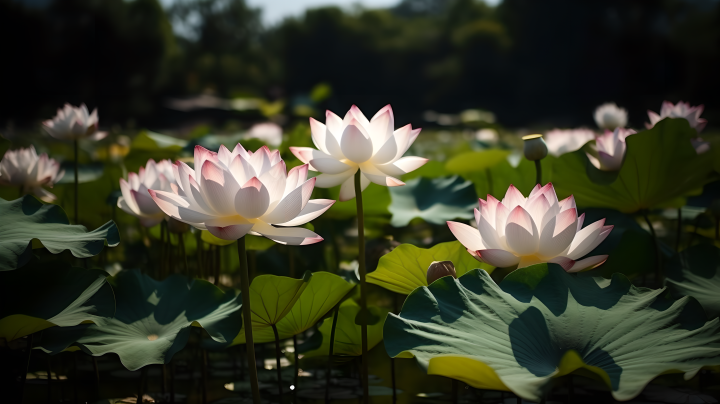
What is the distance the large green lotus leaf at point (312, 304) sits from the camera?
2.96 ft

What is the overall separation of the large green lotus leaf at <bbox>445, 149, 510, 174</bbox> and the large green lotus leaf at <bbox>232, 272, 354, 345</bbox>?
0.84m

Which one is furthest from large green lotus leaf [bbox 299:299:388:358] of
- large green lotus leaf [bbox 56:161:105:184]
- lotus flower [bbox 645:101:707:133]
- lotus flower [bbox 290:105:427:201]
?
large green lotus leaf [bbox 56:161:105:184]

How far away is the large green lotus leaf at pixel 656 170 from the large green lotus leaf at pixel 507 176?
12.5 inches

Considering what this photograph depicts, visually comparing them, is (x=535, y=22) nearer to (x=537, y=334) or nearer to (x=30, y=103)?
(x=30, y=103)

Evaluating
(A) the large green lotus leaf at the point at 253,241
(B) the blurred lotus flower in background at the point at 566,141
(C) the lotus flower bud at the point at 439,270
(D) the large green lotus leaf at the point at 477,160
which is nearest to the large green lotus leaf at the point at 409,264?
(C) the lotus flower bud at the point at 439,270

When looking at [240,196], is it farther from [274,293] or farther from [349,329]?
[349,329]

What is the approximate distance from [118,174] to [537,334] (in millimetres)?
1725

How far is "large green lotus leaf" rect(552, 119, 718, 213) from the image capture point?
3.59ft

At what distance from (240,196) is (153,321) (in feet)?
1.43

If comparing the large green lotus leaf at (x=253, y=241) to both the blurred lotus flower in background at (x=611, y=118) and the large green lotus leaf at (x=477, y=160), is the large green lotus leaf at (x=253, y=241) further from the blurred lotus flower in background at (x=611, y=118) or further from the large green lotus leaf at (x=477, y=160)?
the blurred lotus flower in background at (x=611, y=118)

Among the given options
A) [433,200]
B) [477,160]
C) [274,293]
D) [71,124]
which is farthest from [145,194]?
[477,160]

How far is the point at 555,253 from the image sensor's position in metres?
0.80

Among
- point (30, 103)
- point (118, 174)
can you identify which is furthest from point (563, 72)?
point (118, 174)

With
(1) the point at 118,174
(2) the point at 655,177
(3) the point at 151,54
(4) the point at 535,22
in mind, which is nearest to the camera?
(2) the point at 655,177
